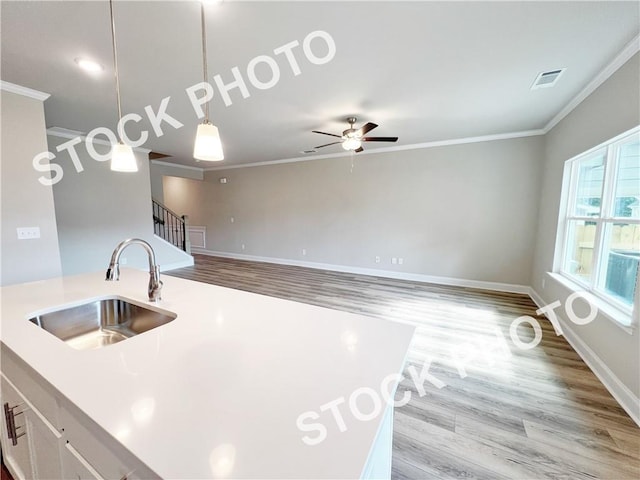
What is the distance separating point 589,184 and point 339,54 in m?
3.14

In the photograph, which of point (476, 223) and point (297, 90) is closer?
point (297, 90)

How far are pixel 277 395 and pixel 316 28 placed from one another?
2277mm

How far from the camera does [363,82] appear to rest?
2660 mm

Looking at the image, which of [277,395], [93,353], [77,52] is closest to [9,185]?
[77,52]

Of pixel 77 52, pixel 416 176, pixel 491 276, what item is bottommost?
pixel 491 276

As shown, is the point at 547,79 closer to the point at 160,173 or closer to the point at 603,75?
the point at 603,75

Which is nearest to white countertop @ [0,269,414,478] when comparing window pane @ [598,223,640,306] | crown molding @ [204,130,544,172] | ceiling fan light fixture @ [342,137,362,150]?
window pane @ [598,223,640,306]

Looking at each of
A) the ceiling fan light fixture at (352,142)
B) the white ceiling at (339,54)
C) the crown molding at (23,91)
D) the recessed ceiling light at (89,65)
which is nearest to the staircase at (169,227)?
the white ceiling at (339,54)

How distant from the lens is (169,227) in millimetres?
7793

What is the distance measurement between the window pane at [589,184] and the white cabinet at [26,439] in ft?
14.1

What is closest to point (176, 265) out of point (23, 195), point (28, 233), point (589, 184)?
point (28, 233)

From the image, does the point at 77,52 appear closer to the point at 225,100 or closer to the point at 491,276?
the point at 225,100

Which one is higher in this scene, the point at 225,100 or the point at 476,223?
the point at 225,100

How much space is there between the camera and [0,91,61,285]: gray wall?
263 cm
